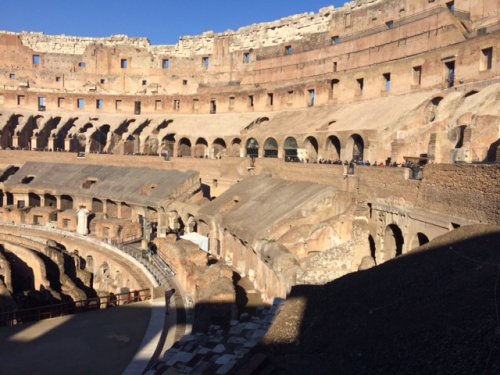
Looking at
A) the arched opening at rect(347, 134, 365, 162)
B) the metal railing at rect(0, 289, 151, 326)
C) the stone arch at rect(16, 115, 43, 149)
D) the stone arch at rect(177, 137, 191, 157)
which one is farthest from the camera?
the stone arch at rect(16, 115, 43, 149)

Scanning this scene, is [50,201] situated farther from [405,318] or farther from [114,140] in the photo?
[405,318]

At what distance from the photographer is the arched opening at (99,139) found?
1524 inches

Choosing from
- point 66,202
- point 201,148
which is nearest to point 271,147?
point 201,148

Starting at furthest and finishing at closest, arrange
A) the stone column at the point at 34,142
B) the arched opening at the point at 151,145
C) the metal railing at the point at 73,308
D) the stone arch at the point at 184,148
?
the stone column at the point at 34,142 → the arched opening at the point at 151,145 → the stone arch at the point at 184,148 → the metal railing at the point at 73,308

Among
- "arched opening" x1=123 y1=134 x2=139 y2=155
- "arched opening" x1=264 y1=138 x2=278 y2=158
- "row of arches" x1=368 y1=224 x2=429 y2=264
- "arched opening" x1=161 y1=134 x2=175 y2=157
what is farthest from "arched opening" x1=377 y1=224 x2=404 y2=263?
"arched opening" x1=123 y1=134 x2=139 y2=155

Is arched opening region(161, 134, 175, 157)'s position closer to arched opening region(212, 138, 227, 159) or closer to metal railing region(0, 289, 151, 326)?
arched opening region(212, 138, 227, 159)

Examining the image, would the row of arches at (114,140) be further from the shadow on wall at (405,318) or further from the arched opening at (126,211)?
the shadow on wall at (405,318)

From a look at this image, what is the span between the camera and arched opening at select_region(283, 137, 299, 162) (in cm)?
2723

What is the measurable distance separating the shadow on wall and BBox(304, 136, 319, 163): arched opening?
668 inches

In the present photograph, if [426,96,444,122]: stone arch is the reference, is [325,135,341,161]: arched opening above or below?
below

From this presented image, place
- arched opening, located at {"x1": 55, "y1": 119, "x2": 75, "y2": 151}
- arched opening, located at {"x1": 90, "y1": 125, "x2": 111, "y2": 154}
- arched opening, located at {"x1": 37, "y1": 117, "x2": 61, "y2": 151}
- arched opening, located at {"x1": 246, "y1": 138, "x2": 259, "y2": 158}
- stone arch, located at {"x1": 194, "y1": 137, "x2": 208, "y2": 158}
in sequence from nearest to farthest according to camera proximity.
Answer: arched opening, located at {"x1": 246, "y1": 138, "x2": 259, "y2": 158}
stone arch, located at {"x1": 194, "y1": 137, "x2": 208, "y2": 158}
arched opening, located at {"x1": 37, "y1": 117, "x2": 61, "y2": 151}
arched opening, located at {"x1": 90, "y1": 125, "x2": 111, "y2": 154}
arched opening, located at {"x1": 55, "y1": 119, "x2": 75, "y2": 151}

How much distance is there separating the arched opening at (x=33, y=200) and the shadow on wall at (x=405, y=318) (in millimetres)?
25632

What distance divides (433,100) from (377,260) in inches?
390

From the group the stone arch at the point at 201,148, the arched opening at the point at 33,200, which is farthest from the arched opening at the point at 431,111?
the arched opening at the point at 33,200
